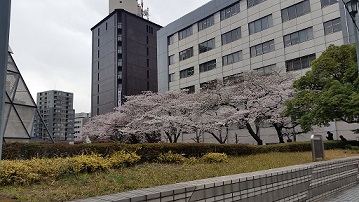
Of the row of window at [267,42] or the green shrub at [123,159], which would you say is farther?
the row of window at [267,42]

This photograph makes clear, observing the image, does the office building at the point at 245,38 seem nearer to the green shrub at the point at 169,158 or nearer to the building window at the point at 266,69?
the building window at the point at 266,69

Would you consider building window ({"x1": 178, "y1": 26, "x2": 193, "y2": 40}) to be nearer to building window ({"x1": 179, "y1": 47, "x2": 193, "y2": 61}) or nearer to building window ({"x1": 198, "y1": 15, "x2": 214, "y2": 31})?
building window ({"x1": 198, "y1": 15, "x2": 214, "y2": 31})

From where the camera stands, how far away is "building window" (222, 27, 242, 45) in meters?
38.4

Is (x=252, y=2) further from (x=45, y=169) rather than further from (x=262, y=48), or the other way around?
(x=45, y=169)

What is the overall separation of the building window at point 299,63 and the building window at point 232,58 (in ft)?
21.3

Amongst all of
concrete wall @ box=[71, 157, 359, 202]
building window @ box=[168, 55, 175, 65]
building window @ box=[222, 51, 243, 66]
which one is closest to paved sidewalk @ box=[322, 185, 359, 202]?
concrete wall @ box=[71, 157, 359, 202]

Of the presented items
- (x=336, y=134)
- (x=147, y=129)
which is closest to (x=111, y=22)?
(x=147, y=129)

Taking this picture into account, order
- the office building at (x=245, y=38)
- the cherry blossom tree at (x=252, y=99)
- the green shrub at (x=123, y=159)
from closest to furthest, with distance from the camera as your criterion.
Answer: the green shrub at (x=123, y=159), the cherry blossom tree at (x=252, y=99), the office building at (x=245, y=38)

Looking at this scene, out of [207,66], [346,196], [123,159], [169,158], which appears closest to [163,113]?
[207,66]

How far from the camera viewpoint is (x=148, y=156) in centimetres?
1142

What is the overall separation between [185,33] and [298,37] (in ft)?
61.4

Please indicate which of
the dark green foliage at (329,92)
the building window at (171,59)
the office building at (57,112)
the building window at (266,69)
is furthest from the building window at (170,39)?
the office building at (57,112)

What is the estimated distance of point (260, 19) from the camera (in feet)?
118

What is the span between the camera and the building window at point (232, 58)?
3787cm
